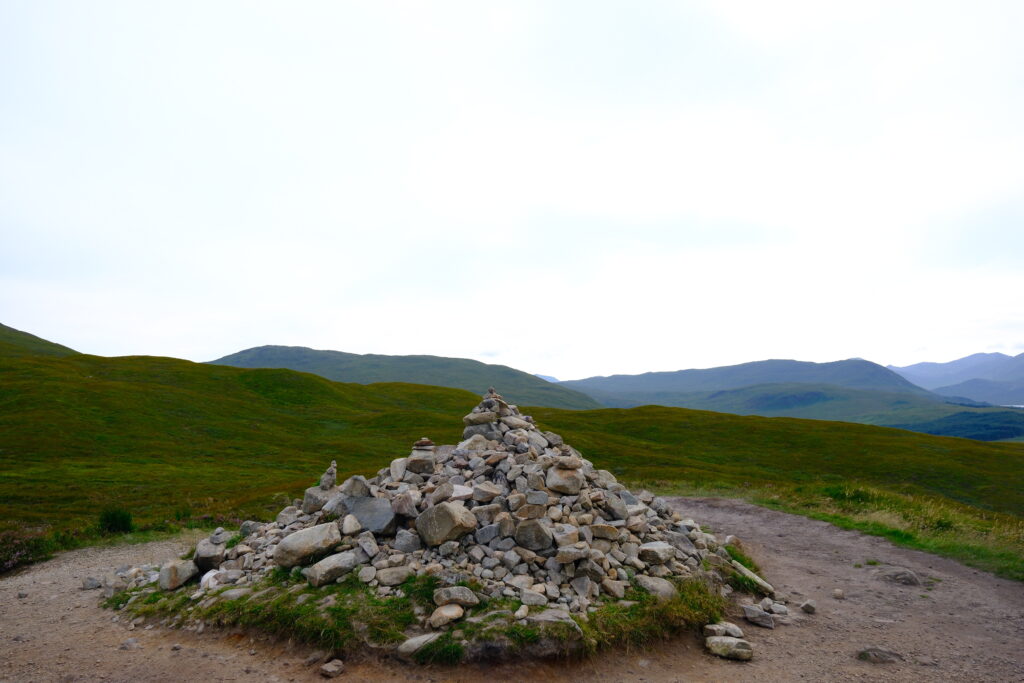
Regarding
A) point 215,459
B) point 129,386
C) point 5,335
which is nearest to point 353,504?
point 215,459

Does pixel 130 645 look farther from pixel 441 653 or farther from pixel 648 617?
pixel 648 617

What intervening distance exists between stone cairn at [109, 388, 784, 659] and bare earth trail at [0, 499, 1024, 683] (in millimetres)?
866

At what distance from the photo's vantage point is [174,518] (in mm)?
24953

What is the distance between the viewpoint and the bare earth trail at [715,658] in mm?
10172

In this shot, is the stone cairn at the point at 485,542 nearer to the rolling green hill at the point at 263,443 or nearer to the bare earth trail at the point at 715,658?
the bare earth trail at the point at 715,658

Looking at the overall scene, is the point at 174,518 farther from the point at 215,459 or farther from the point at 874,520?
the point at 874,520

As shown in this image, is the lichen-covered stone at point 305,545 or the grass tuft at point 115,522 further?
the grass tuft at point 115,522

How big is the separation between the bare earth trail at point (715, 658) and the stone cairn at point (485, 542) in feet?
2.84

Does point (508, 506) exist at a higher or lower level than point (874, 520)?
higher

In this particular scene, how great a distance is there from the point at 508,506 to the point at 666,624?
482 cm

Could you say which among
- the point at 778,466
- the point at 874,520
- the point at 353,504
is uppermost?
the point at 353,504

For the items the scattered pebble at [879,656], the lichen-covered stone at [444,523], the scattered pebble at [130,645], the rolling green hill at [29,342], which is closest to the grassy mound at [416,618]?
the scattered pebble at [130,645]

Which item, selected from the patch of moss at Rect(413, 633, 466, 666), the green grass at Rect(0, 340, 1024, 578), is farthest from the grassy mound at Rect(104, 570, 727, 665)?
the green grass at Rect(0, 340, 1024, 578)

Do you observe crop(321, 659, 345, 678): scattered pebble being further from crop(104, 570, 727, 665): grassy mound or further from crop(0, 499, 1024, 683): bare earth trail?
crop(104, 570, 727, 665): grassy mound
